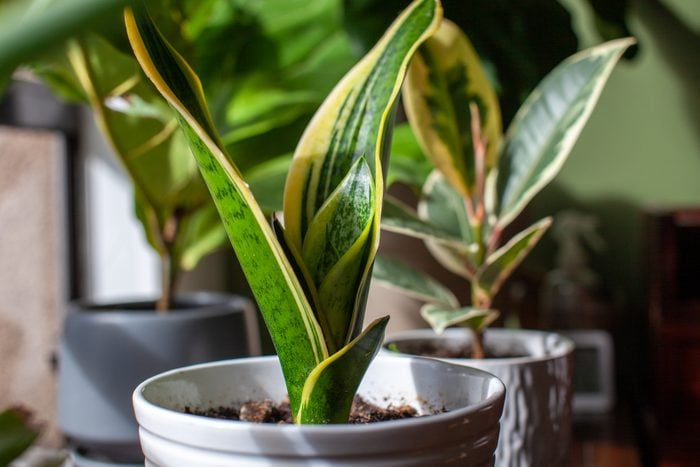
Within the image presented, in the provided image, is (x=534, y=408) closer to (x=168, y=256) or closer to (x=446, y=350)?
(x=446, y=350)

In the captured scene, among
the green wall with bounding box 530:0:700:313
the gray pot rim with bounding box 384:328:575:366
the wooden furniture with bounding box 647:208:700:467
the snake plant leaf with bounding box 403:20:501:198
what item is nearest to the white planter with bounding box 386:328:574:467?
the gray pot rim with bounding box 384:328:575:366

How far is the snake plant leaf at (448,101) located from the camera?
1.55ft

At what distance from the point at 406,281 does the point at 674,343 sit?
533mm

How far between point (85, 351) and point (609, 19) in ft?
1.55

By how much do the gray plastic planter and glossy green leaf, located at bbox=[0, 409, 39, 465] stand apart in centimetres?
27

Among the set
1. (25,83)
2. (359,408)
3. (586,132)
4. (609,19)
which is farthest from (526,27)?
(586,132)

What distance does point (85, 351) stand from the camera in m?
0.52

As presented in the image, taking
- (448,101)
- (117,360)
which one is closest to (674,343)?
(448,101)

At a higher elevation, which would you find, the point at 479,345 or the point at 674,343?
the point at 479,345

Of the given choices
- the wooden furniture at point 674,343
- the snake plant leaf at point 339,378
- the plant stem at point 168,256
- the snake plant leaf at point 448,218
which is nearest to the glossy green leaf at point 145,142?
the plant stem at point 168,256

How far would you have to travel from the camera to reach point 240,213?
0.27m

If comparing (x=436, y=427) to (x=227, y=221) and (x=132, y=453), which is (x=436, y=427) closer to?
(x=227, y=221)

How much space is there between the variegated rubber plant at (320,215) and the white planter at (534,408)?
13 cm

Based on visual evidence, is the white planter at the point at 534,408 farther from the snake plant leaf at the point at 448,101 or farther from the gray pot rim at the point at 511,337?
the snake plant leaf at the point at 448,101
